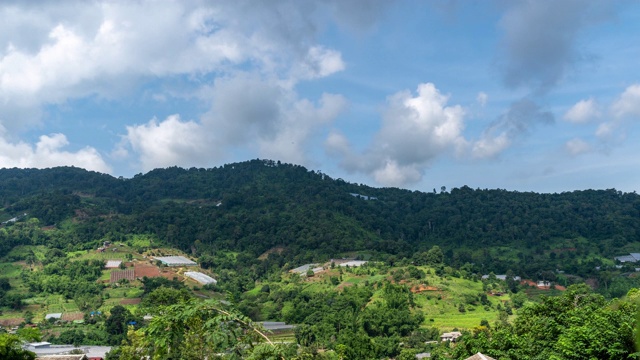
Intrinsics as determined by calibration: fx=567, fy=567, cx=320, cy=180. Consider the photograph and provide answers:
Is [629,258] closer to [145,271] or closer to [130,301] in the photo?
[145,271]

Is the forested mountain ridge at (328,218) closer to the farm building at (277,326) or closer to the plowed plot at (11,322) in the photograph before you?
the farm building at (277,326)

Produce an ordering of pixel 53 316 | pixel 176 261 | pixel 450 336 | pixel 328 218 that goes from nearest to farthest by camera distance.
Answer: pixel 450 336, pixel 53 316, pixel 176 261, pixel 328 218

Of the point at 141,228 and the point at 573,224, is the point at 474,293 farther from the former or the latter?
the point at 141,228

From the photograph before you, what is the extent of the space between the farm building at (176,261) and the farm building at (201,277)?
174 inches

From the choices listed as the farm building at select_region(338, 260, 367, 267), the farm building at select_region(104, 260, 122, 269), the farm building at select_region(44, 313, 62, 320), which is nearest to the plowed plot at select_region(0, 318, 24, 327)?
the farm building at select_region(44, 313, 62, 320)

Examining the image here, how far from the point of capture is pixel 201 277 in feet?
Answer: 255

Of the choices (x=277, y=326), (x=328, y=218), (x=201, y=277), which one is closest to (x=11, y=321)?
(x=201, y=277)

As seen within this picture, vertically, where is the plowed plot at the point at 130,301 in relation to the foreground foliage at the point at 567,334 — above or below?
above

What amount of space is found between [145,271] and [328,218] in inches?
1474

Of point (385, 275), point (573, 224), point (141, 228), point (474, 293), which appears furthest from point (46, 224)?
point (573, 224)

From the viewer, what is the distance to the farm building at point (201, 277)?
250 feet

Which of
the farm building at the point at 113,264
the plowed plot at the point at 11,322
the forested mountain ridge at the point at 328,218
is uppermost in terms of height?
the forested mountain ridge at the point at 328,218

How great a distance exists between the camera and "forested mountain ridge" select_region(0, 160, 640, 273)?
302ft

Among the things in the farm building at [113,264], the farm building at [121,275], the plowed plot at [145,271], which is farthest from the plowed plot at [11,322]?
the farm building at [113,264]
